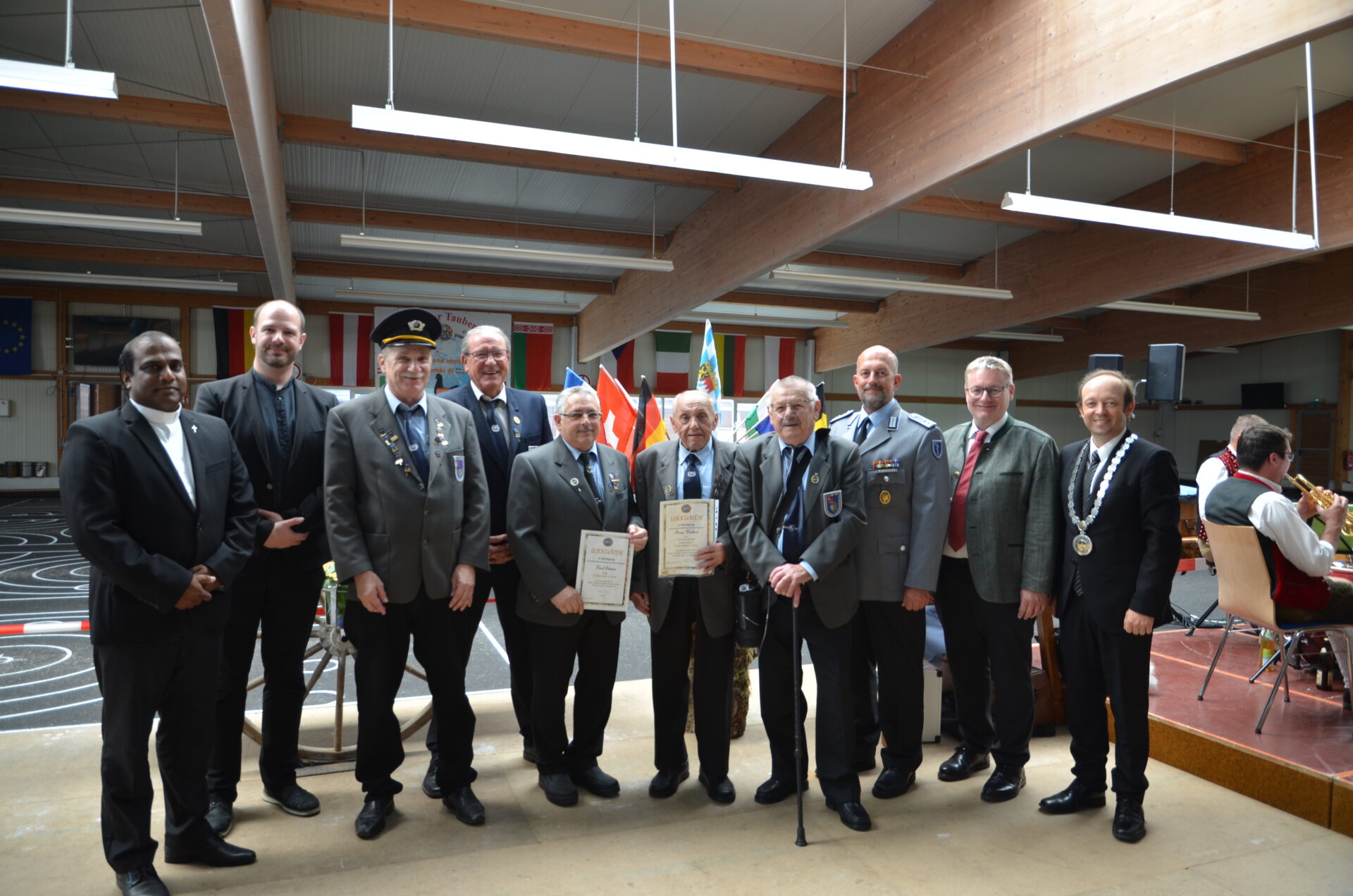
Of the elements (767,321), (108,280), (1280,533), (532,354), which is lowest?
(1280,533)

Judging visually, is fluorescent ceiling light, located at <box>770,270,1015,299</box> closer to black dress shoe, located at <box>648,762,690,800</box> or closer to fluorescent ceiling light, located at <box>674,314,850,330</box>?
fluorescent ceiling light, located at <box>674,314,850,330</box>

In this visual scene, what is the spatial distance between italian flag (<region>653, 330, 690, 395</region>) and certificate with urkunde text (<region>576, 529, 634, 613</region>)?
13.9 metres

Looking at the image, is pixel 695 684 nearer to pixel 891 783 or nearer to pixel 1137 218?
pixel 891 783

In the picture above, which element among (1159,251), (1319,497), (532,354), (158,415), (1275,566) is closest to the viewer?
(158,415)

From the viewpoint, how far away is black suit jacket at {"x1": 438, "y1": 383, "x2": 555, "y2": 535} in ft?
10.7

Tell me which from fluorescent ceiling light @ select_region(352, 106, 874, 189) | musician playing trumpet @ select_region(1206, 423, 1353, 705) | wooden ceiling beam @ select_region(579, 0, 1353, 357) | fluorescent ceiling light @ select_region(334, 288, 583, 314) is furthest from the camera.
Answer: fluorescent ceiling light @ select_region(334, 288, 583, 314)

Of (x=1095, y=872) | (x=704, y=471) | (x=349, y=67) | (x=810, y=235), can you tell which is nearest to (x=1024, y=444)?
(x=704, y=471)

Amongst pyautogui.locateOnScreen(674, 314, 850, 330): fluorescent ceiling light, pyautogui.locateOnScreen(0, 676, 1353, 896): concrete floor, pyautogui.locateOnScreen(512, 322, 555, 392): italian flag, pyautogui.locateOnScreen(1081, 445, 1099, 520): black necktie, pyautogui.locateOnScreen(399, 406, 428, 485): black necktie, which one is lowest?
pyautogui.locateOnScreen(0, 676, 1353, 896): concrete floor

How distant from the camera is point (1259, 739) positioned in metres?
3.36

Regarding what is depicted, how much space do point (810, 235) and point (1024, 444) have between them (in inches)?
208

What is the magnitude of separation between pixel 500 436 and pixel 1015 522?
2.03m

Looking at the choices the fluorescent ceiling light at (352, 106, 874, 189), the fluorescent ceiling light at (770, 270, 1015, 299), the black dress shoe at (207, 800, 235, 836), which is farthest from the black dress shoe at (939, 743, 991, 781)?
the fluorescent ceiling light at (770, 270, 1015, 299)

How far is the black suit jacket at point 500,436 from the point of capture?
327 centimetres

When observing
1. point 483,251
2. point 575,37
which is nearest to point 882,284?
point 483,251
